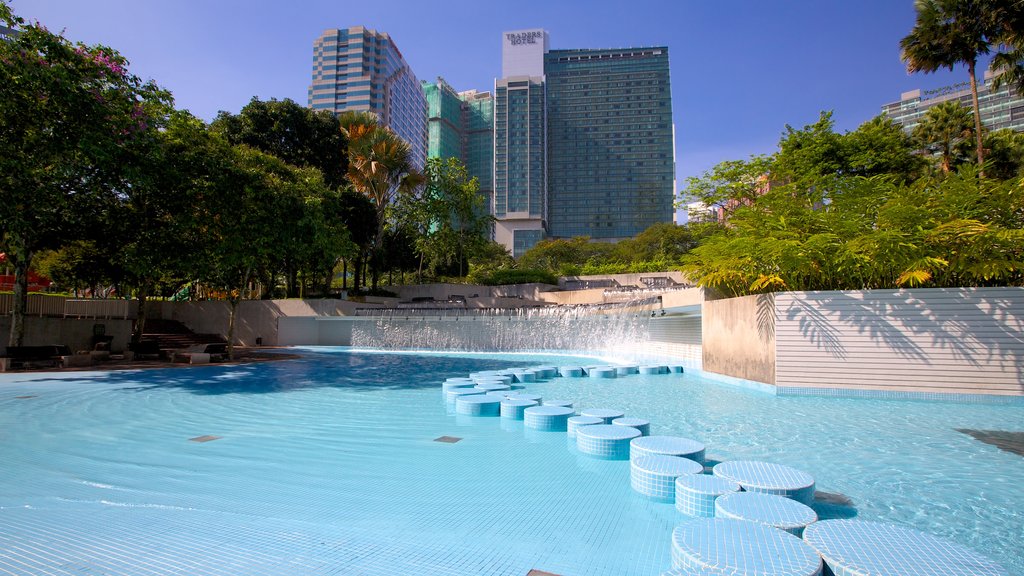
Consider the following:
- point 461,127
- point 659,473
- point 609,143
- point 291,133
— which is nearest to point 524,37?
point 461,127

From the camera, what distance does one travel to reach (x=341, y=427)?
584 centimetres

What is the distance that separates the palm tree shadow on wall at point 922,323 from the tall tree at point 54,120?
13811 millimetres

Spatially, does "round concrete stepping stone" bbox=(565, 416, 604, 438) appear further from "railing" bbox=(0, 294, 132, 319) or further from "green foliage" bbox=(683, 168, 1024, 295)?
"railing" bbox=(0, 294, 132, 319)

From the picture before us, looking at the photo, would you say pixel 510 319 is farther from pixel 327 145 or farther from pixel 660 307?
pixel 327 145

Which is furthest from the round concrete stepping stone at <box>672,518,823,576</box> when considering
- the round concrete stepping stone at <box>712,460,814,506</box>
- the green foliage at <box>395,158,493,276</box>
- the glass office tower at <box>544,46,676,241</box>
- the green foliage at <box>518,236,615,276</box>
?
the glass office tower at <box>544,46,676,241</box>

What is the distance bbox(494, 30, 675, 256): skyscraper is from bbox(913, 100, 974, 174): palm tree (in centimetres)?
7865

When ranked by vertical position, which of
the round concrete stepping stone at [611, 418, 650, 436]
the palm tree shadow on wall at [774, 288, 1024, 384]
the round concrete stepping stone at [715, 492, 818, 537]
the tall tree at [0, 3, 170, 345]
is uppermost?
the tall tree at [0, 3, 170, 345]

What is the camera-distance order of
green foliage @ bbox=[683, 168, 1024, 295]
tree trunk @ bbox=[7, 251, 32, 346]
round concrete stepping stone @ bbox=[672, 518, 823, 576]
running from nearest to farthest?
round concrete stepping stone @ bbox=[672, 518, 823, 576], green foliage @ bbox=[683, 168, 1024, 295], tree trunk @ bbox=[7, 251, 32, 346]

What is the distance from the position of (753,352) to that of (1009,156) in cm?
1959

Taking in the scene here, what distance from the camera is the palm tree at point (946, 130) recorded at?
1992 cm

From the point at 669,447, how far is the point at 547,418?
1.76 metres

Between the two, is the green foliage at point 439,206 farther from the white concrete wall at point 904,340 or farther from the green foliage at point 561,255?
the white concrete wall at point 904,340

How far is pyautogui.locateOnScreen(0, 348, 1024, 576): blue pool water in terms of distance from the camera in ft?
8.42

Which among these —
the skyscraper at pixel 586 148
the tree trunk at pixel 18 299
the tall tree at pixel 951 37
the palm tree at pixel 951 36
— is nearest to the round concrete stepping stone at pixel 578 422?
the tree trunk at pixel 18 299
